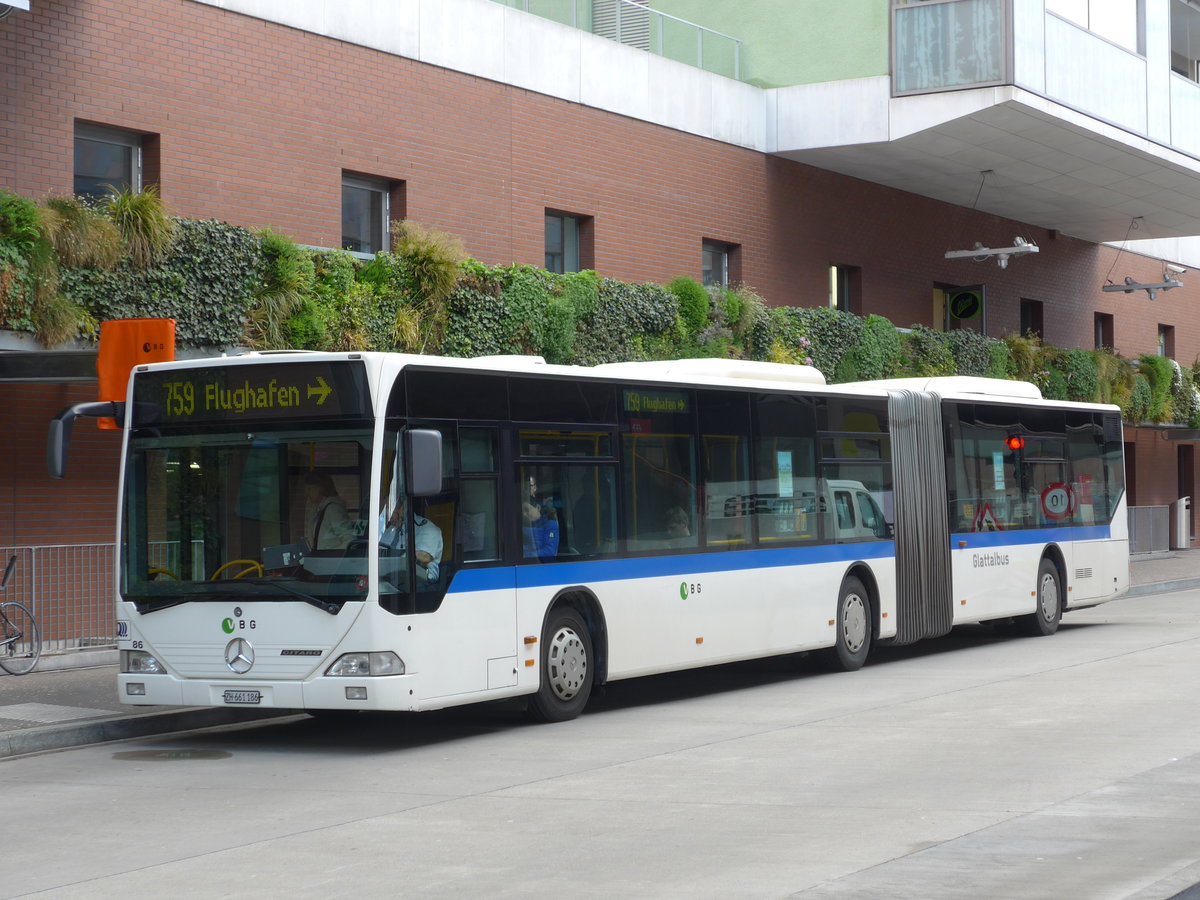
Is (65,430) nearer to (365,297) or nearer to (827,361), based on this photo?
(365,297)

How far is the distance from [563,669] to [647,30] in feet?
50.8

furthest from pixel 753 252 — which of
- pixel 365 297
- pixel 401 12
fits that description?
pixel 365 297

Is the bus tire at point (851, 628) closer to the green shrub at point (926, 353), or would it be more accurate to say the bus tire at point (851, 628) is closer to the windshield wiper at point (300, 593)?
the windshield wiper at point (300, 593)

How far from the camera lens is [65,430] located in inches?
452

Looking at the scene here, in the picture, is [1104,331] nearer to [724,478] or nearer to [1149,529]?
[1149,529]

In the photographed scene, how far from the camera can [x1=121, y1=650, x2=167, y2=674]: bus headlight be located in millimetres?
11828

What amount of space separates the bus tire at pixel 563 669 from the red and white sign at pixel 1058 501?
9.66m

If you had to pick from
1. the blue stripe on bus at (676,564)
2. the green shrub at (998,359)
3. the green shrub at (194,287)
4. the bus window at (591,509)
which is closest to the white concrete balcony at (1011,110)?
the green shrub at (998,359)

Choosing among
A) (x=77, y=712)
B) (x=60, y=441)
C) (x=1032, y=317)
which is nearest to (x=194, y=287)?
(x=77, y=712)

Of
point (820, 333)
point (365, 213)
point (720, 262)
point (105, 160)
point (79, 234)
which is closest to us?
point (79, 234)

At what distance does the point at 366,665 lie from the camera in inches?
437

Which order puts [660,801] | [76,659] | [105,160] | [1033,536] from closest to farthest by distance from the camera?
[660,801]
[76,659]
[105,160]
[1033,536]

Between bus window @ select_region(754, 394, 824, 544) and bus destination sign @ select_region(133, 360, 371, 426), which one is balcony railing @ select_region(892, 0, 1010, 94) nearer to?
bus window @ select_region(754, 394, 824, 544)

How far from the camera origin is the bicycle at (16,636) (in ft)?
51.8
